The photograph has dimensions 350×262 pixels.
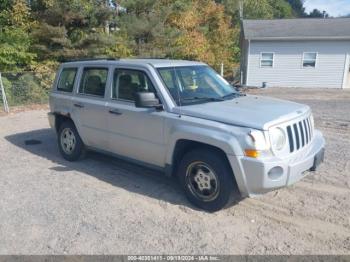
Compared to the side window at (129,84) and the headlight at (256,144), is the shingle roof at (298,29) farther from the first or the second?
the headlight at (256,144)

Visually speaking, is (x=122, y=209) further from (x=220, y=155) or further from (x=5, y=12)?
(x=5, y=12)

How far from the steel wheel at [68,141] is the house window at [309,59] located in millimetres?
17515

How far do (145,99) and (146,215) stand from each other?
4.81 ft

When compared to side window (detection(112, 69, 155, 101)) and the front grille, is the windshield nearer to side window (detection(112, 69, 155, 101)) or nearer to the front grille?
side window (detection(112, 69, 155, 101))

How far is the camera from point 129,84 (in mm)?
4805

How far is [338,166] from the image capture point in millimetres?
5520

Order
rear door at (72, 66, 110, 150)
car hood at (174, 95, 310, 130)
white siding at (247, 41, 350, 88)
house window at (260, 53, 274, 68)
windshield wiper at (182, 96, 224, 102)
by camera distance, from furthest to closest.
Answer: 1. house window at (260, 53, 274, 68)
2. white siding at (247, 41, 350, 88)
3. rear door at (72, 66, 110, 150)
4. windshield wiper at (182, 96, 224, 102)
5. car hood at (174, 95, 310, 130)

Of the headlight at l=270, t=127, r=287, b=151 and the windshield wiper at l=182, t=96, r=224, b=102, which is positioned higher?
the windshield wiper at l=182, t=96, r=224, b=102

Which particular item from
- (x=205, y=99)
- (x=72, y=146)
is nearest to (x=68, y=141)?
(x=72, y=146)

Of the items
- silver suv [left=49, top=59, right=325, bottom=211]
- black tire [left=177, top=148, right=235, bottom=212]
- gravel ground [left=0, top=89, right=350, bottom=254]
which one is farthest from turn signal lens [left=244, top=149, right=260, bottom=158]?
gravel ground [left=0, top=89, right=350, bottom=254]

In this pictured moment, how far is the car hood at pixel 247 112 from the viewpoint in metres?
3.63

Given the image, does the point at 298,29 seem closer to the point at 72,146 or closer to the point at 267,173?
the point at 72,146

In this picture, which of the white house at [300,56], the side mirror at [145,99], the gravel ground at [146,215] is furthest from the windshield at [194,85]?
the white house at [300,56]

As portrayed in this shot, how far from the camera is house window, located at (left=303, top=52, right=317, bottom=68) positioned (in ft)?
64.7
